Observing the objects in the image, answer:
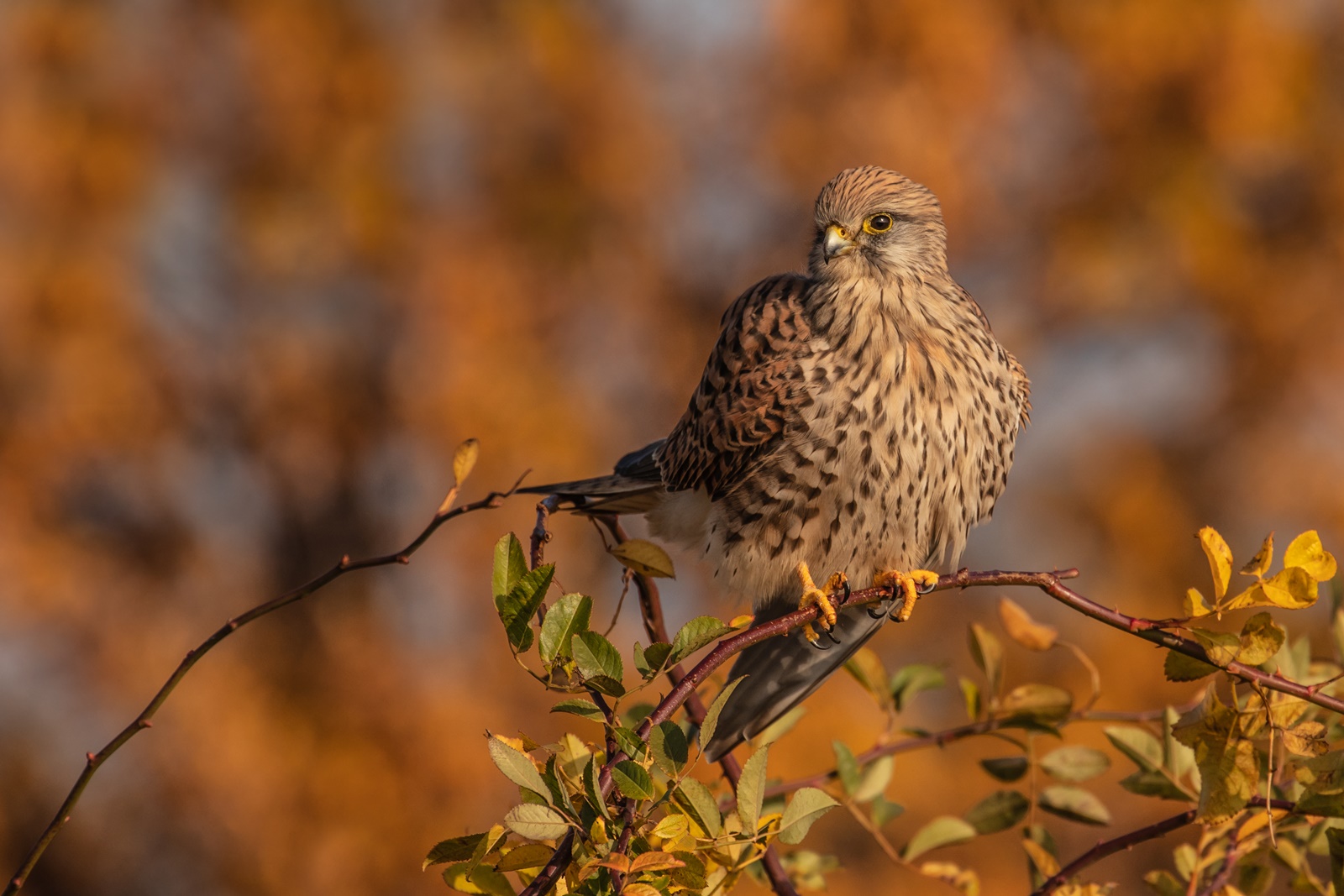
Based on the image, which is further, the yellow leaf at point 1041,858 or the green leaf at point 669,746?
the yellow leaf at point 1041,858

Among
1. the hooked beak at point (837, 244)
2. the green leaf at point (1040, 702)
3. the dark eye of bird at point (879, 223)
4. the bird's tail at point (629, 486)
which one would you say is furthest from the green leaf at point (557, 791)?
the dark eye of bird at point (879, 223)

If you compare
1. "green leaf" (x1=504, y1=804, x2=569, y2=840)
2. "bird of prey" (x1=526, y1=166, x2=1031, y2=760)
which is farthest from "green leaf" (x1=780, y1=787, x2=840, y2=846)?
"bird of prey" (x1=526, y1=166, x2=1031, y2=760)

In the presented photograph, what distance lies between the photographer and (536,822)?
4.47 ft

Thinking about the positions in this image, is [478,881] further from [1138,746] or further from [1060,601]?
[1138,746]

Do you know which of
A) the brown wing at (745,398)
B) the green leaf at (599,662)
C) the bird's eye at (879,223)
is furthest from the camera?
the bird's eye at (879,223)

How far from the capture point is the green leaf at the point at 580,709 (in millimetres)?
1395

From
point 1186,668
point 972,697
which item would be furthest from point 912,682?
point 1186,668

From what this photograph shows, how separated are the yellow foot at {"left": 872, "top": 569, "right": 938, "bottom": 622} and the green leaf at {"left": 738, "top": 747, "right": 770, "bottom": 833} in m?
1.27

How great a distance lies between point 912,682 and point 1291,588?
850 millimetres

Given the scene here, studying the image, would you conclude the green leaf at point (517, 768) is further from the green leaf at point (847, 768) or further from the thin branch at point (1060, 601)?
the green leaf at point (847, 768)

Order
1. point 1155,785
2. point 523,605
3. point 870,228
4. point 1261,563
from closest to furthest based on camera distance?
point 523,605
point 1261,563
point 1155,785
point 870,228

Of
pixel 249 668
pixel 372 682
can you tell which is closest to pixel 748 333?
pixel 372 682

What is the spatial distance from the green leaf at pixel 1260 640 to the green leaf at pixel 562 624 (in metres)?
0.82

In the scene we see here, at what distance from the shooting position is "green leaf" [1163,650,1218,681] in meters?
1.68
